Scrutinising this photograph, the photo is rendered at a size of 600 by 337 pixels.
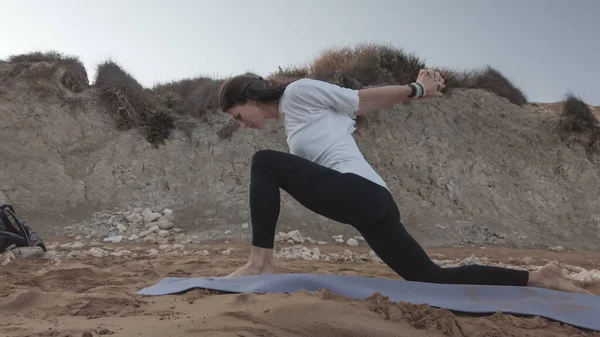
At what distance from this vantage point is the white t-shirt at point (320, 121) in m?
2.64

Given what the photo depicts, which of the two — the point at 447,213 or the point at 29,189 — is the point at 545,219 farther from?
the point at 29,189

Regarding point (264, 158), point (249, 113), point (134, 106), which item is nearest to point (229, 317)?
point (264, 158)

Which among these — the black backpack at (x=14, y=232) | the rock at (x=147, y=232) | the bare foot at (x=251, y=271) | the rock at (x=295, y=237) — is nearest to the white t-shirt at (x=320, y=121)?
the bare foot at (x=251, y=271)

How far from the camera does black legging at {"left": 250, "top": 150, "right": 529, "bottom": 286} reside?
2438mm

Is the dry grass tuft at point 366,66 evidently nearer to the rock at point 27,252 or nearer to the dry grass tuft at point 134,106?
the dry grass tuft at point 134,106

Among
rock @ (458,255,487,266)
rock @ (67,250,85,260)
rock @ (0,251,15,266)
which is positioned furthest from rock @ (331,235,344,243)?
rock @ (0,251,15,266)

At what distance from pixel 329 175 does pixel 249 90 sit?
0.72 m

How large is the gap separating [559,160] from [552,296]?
10.1 meters

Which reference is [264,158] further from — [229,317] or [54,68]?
[54,68]

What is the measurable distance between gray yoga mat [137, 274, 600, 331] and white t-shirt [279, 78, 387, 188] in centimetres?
53

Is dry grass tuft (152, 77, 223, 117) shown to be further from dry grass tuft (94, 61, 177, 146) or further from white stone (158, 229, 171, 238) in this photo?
white stone (158, 229, 171, 238)

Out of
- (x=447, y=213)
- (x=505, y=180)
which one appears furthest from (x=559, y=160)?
(x=447, y=213)

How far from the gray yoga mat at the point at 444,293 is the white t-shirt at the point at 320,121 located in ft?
1.75

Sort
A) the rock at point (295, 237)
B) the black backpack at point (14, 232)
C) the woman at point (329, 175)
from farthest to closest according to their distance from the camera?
the rock at point (295, 237) → the black backpack at point (14, 232) → the woman at point (329, 175)
